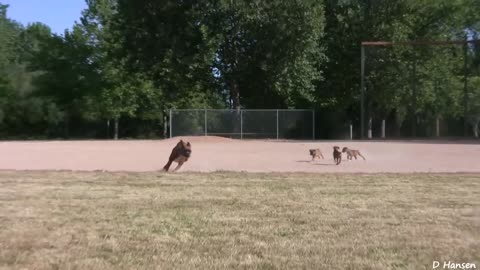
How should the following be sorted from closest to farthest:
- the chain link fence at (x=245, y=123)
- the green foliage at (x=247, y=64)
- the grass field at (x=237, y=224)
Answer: the grass field at (x=237, y=224) → the chain link fence at (x=245, y=123) → the green foliage at (x=247, y=64)

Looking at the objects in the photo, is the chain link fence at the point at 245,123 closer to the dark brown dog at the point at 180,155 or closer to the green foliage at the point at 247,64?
the green foliage at the point at 247,64

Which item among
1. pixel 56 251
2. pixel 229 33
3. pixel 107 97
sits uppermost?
pixel 229 33

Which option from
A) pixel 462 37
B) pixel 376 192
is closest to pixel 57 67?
pixel 462 37

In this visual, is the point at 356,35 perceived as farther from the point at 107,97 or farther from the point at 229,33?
the point at 107,97

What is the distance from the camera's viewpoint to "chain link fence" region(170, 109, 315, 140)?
1608 inches

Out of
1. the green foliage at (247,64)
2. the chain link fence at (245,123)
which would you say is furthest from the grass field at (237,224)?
the green foliage at (247,64)

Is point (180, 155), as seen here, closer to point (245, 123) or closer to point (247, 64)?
point (245, 123)

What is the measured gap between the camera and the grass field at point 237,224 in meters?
5.99

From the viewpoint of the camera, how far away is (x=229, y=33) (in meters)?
43.7

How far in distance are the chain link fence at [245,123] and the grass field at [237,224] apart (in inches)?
1118

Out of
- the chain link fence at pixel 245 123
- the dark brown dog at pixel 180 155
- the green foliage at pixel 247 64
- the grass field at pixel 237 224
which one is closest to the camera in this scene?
the grass field at pixel 237 224

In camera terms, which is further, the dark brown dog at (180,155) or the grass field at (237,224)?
the dark brown dog at (180,155)

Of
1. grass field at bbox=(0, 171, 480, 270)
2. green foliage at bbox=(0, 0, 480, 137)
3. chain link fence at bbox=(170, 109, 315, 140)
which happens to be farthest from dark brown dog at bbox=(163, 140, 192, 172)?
green foliage at bbox=(0, 0, 480, 137)

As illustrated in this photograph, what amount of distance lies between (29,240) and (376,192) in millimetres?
6028
